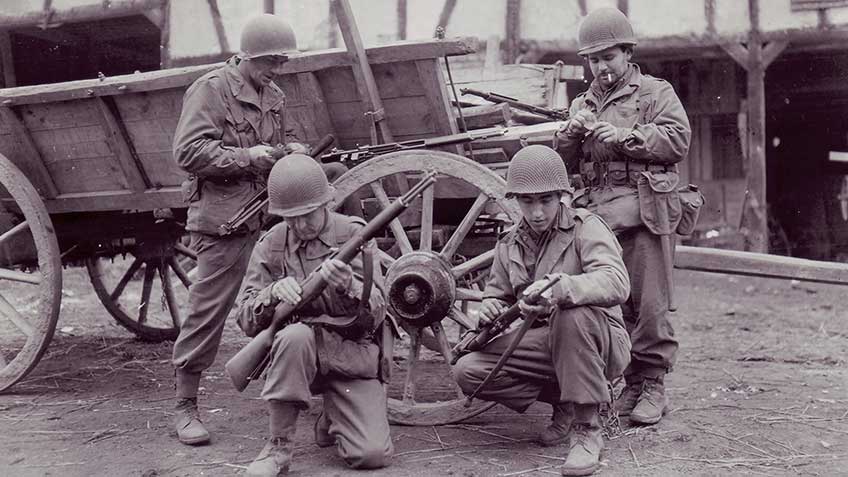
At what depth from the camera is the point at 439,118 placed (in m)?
4.73

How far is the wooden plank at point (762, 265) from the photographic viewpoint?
187 inches

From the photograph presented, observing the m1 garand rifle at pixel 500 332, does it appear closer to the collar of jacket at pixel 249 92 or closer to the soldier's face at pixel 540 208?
the soldier's face at pixel 540 208

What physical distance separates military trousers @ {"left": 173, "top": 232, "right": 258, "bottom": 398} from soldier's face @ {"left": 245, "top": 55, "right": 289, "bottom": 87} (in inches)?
32.0

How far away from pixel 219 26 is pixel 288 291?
25.0ft

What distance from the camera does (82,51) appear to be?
1223 centimetres

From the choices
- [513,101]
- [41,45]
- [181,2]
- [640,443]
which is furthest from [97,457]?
[41,45]

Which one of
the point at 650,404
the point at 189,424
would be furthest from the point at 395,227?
the point at 650,404

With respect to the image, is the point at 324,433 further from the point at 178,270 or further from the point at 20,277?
the point at 178,270

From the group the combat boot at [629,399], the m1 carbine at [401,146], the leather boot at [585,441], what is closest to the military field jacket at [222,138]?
the m1 carbine at [401,146]

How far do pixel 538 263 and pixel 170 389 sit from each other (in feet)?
9.36

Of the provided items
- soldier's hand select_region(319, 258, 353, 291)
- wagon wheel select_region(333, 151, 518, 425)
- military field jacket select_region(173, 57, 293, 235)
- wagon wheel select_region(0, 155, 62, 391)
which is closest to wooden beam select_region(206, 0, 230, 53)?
wagon wheel select_region(0, 155, 62, 391)

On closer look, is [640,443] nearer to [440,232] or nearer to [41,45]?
[440,232]

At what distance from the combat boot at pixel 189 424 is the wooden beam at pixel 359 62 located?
5.92 feet

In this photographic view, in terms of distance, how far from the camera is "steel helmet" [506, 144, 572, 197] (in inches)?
161
